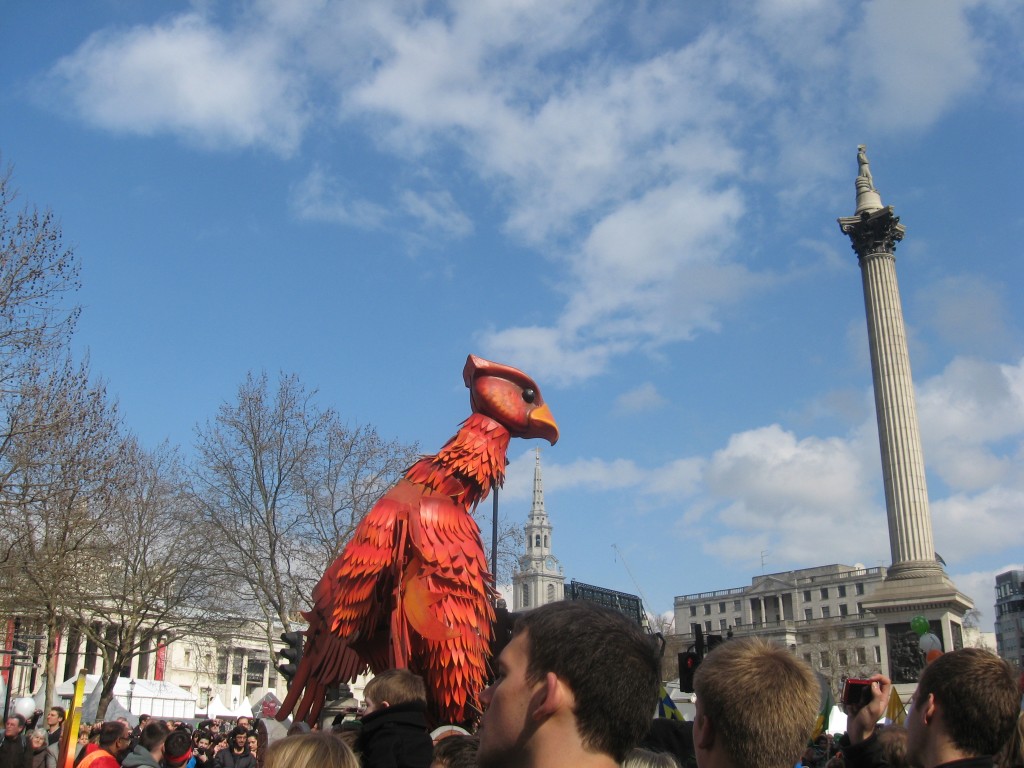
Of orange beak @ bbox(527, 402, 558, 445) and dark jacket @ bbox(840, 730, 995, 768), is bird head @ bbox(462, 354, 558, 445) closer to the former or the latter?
orange beak @ bbox(527, 402, 558, 445)

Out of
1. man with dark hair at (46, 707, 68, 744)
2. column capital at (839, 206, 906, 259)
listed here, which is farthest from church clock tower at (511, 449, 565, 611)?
man with dark hair at (46, 707, 68, 744)

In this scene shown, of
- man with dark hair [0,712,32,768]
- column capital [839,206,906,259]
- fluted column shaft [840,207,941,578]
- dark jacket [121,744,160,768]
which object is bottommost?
man with dark hair [0,712,32,768]

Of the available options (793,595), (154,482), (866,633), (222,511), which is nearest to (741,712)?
(222,511)

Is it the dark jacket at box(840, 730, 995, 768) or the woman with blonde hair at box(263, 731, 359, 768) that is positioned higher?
the woman with blonde hair at box(263, 731, 359, 768)

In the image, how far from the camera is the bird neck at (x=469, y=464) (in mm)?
9391

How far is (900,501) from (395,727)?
113 ft

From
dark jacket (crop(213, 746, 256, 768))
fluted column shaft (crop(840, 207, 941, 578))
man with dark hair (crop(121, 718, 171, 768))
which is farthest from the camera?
fluted column shaft (crop(840, 207, 941, 578))

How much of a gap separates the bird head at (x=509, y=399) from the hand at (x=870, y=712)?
20.8 ft

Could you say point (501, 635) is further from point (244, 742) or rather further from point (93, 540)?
point (93, 540)

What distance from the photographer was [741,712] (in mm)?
2293

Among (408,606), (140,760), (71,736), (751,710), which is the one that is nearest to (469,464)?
(408,606)

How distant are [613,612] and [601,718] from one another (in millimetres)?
258

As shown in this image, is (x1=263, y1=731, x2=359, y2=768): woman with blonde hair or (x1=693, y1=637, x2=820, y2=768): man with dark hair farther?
(x1=263, y1=731, x2=359, y2=768): woman with blonde hair

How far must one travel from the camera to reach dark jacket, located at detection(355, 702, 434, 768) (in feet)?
11.3
